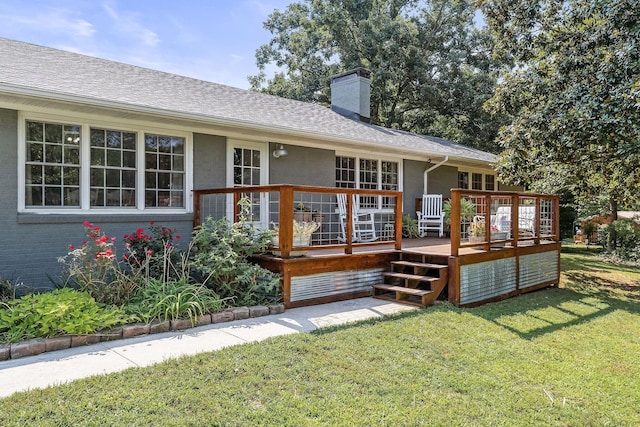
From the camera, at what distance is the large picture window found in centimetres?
553

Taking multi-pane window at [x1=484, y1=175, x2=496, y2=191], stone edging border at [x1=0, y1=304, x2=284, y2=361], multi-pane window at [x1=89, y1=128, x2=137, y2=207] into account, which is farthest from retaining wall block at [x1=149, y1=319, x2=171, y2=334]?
multi-pane window at [x1=484, y1=175, x2=496, y2=191]

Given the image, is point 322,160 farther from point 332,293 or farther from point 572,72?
point 572,72

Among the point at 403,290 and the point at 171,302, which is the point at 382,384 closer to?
the point at 171,302

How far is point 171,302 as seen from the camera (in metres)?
4.62

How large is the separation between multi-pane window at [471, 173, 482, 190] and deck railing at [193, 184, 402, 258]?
12.7 feet

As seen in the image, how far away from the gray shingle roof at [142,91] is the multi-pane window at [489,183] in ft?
13.7

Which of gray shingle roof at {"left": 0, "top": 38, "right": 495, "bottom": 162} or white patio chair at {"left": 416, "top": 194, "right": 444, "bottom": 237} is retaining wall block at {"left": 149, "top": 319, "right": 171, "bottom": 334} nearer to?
gray shingle roof at {"left": 0, "top": 38, "right": 495, "bottom": 162}

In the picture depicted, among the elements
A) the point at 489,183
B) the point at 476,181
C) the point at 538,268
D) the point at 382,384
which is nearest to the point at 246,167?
the point at 382,384

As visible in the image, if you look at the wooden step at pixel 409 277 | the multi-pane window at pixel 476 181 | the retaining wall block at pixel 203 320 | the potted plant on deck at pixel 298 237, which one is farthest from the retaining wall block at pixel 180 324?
the multi-pane window at pixel 476 181

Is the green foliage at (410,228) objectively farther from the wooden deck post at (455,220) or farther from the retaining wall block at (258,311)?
the retaining wall block at (258,311)

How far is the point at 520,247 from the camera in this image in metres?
7.26

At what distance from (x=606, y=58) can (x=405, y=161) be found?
454cm

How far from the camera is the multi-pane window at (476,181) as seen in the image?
498 inches

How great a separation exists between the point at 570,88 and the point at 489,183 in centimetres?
637
